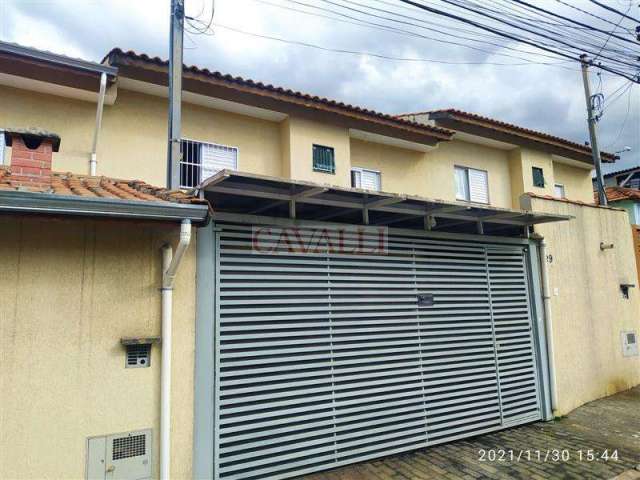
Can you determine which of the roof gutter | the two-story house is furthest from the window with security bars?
the roof gutter

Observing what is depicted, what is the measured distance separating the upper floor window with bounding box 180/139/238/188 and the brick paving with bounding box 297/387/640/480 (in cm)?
563

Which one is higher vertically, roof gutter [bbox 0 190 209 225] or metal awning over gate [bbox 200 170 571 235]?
metal awning over gate [bbox 200 170 571 235]

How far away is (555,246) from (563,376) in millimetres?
2815

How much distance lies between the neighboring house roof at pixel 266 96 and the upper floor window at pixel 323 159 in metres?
0.74

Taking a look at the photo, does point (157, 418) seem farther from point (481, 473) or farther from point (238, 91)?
point (238, 91)

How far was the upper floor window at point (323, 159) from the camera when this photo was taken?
9656mm

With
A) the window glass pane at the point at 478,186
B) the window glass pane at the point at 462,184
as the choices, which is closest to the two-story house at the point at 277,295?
the window glass pane at the point at 462,184

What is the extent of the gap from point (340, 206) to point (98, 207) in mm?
3204

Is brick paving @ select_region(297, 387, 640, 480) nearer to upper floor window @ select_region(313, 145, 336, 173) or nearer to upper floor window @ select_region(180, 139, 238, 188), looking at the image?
upper floor window @ select_region(180, 139, 238, 188)

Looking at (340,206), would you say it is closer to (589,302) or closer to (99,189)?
(99,189)

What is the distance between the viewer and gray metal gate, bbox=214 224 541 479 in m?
5.61

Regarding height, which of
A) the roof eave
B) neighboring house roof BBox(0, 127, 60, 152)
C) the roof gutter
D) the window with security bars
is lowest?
the window with security bars

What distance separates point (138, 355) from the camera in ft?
16.0

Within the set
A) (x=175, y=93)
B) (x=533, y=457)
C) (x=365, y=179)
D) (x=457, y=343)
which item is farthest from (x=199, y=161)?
(x=533, y=457)
